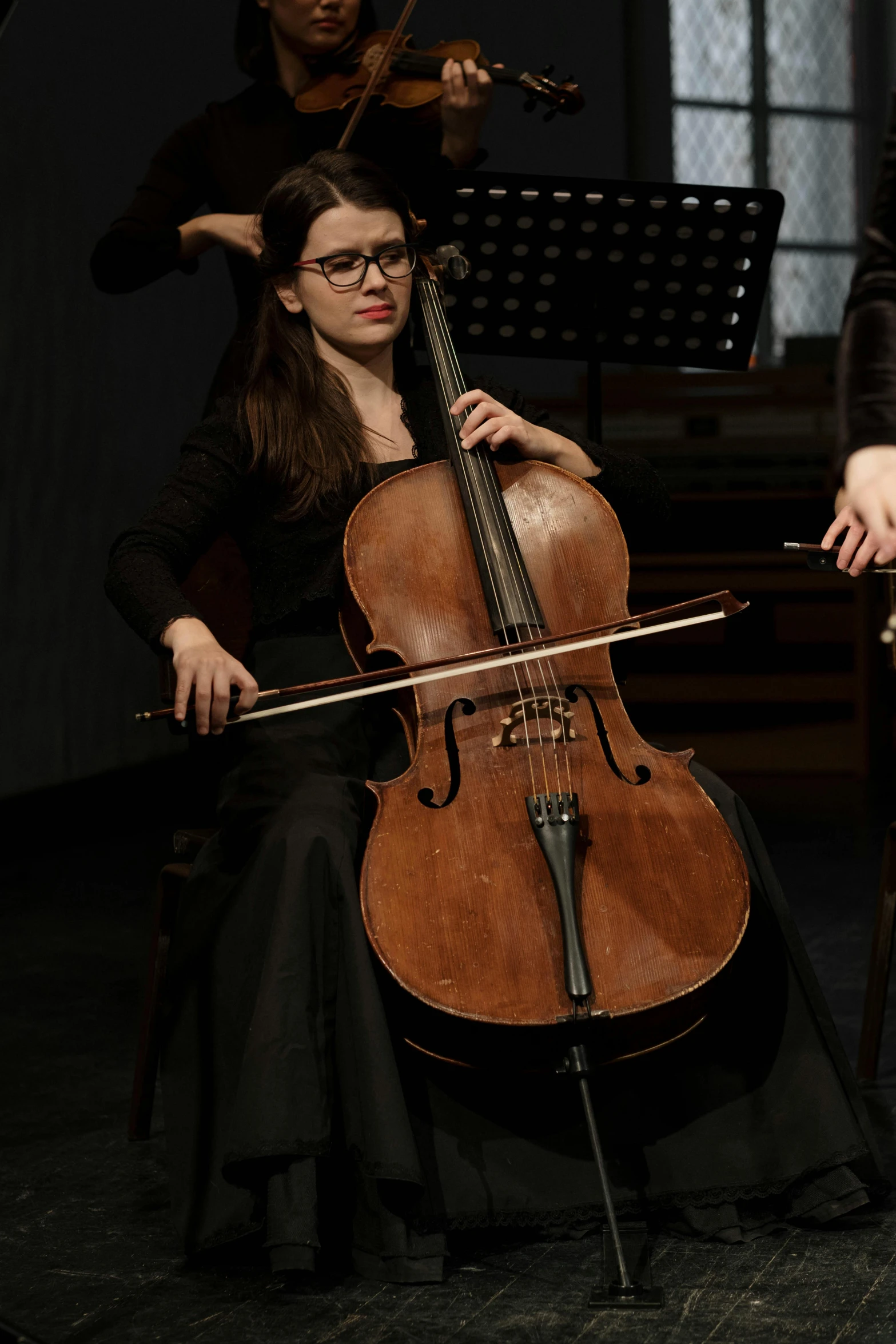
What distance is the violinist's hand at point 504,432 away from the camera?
5.23 ft

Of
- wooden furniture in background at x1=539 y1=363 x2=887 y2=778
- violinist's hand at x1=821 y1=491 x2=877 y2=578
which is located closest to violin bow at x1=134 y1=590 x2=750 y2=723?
violinist's hand at x1=821 y1=491 x2=877 y2=578

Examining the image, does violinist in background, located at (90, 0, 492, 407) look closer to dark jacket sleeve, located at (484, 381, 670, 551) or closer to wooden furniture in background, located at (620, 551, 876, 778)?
dark jacket sleeve, located at (484, 381, 670, 551)

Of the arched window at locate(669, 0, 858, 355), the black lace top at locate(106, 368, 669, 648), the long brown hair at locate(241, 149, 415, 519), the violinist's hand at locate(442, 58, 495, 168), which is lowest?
the black lace top at locate(106, 368, 669, 648)

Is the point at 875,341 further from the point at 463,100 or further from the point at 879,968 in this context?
the point at 463,100

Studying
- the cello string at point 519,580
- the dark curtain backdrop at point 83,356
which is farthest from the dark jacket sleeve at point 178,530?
the dark curtain backdrop at point 83,356

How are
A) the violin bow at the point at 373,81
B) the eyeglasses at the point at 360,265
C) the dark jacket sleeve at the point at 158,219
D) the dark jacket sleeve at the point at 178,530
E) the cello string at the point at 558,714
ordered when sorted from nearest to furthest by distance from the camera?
the cello string at the point at 558,714
the dark jacket sleeve at the point at 178,530
the eyeglasses at the point at 360,265
the violin bow at the point at 373,81
the dark jacket sleeve at the point at 158,219

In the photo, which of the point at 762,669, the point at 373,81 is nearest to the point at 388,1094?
the point at 373,81

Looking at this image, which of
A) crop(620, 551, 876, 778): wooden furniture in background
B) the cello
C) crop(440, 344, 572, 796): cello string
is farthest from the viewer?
crop(620, 551, 876, 778): wooden furniture in background

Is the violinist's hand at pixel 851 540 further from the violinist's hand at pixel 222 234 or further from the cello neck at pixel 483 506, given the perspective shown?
the violinist's hand at pixel 222 234

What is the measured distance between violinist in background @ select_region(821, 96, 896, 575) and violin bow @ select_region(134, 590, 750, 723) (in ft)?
1.81

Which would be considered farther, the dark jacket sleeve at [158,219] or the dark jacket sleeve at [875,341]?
the dark jacket sleeve at [158,219]

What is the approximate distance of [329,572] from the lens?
5.56ft

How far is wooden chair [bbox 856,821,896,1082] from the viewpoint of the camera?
1847 mm

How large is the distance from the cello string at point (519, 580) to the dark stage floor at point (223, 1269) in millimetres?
447
